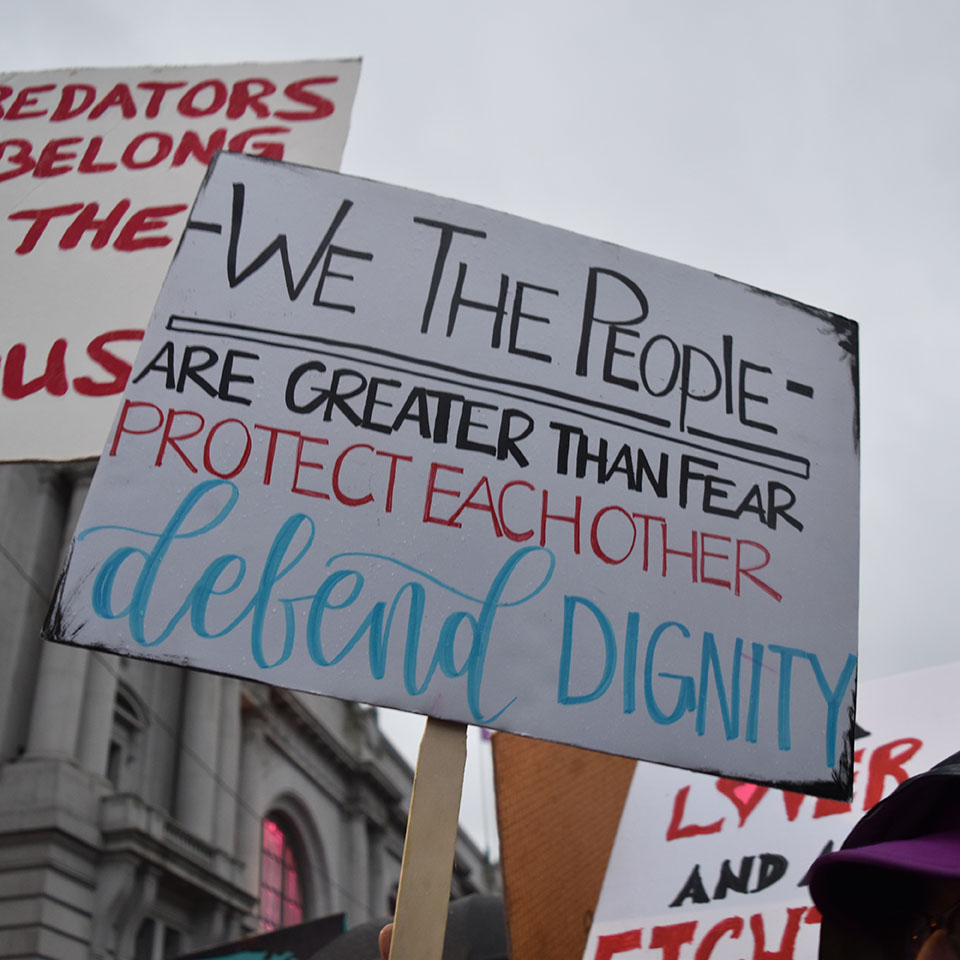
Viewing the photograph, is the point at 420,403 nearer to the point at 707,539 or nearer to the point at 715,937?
the point at 707,539

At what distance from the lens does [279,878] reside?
19.8m

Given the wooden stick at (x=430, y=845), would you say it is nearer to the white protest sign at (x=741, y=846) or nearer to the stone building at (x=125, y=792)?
the white protest sign at (x=741, y=846)

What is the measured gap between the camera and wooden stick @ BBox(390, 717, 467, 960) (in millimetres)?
1317

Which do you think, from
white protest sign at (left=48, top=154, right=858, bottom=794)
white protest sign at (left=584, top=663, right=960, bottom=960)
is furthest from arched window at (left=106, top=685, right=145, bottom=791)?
white protest sign at (left=48, top=154, right=858, bottom=794)

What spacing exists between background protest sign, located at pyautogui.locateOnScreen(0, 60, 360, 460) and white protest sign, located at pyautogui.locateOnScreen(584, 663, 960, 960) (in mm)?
1714

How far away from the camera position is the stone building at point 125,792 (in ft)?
38.3

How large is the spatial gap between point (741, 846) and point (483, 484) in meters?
1.47

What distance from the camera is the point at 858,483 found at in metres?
1.92

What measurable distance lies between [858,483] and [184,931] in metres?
14.9

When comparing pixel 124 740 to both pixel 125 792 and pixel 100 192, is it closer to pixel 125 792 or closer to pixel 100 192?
pixel 125 792

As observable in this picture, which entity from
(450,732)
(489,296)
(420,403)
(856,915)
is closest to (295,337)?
(420,403)

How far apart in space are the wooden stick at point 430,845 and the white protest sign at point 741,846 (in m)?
1.25

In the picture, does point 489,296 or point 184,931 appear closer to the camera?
point 489,296

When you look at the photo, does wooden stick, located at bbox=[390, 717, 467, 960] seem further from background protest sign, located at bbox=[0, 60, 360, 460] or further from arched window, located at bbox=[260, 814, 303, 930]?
arched window, located at bbox=[260, 814, 303, 930]
